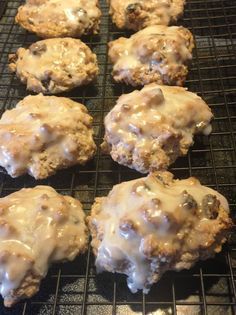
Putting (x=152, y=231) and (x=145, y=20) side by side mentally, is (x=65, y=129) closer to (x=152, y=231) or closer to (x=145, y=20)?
(x=152, y=231)

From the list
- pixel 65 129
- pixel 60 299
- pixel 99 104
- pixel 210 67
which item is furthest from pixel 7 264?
pixel 210 67

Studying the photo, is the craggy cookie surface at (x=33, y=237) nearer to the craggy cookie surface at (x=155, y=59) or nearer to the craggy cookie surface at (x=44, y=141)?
the craggy cookie surface at (x=44, y=141)

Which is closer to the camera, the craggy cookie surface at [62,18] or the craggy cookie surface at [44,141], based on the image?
the craggy cookie surface at [44,141]

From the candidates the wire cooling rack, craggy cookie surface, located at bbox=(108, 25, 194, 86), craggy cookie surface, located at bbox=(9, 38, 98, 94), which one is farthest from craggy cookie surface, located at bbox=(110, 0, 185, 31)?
craggy cookie surface, located at bbox=(9, 38, 98, 94)

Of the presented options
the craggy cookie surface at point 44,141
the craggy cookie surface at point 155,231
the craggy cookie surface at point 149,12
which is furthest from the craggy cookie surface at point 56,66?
the craggy cookie surface at point 155,231

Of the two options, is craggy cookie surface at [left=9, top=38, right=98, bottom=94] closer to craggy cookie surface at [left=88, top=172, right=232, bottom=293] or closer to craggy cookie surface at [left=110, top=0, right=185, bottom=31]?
craggy cookie surface at [left=110, top=0, right=185, bottom=31]

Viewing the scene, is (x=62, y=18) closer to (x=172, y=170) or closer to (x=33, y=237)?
Result: (x=172, y=170)
